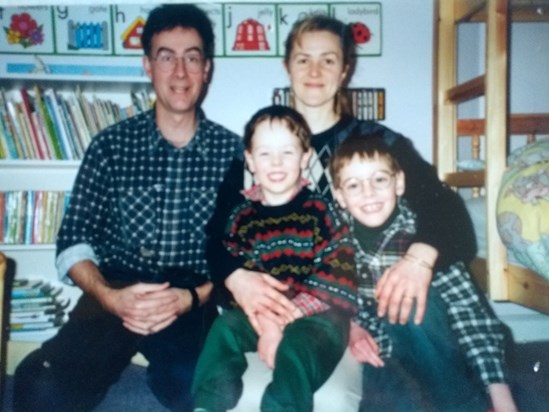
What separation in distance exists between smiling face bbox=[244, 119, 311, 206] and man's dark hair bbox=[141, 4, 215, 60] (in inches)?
9.9

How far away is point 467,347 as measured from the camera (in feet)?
2.05

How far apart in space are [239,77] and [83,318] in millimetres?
491

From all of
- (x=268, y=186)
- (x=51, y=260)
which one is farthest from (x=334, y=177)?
(x=51, y=260)

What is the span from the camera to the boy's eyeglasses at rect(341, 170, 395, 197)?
2.11 feet

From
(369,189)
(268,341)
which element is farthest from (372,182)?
(268,341)

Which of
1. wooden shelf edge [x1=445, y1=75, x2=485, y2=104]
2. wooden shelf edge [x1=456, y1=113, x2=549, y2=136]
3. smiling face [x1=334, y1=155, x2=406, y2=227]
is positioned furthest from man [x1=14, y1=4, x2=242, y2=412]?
wooden shelf edge [x1=456, y1=113, x2=549, y2=136]

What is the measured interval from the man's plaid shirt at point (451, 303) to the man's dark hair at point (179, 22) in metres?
0.42

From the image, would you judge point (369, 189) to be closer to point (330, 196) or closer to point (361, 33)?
point (330, 196)

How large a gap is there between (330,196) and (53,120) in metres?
0.60

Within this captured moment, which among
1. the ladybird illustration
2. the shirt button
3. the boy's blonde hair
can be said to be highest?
the ladybird illustration

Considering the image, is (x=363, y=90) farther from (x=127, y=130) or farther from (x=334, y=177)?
(x=127, y=130)

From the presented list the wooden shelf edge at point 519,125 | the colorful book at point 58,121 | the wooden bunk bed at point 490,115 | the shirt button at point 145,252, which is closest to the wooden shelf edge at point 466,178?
the wooden bunk bed at point 490,115

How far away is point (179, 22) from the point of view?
775mm

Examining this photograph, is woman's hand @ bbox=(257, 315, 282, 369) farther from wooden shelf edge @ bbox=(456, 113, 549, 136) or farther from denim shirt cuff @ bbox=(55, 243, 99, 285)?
wooden shelf edge @ bbox=(456, 113, 549, 136)
